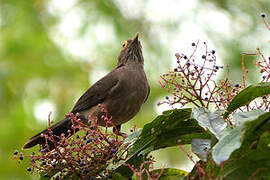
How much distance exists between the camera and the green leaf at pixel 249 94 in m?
2.06

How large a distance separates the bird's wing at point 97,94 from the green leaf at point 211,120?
3135mm

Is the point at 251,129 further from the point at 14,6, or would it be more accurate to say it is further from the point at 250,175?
the point at 14,6

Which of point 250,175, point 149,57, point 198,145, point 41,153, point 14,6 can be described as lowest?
point 250,175

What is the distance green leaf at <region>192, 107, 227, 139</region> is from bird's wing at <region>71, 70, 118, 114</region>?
10.3 feet

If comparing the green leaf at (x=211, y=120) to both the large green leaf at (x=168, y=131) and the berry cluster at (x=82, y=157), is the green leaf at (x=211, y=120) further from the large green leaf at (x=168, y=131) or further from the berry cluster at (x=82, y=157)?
the berry cluster at (x=82, y=157)

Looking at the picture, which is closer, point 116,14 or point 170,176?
point 170,176

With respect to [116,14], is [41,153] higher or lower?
lower

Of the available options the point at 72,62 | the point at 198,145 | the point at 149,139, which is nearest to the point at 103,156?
the point at 149,139

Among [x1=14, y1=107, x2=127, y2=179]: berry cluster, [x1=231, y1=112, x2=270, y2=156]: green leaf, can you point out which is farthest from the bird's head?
[x1=231, y1=112, x2=270, y2=156]: green leaf

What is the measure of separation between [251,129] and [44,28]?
22.3 ft

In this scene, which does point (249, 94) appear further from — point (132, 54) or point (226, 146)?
point (132, 54)

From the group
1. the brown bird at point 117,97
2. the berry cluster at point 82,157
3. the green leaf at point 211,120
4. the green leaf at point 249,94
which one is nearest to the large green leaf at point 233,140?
the green leaf at point 211,120

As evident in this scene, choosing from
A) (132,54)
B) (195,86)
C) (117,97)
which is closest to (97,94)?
(117,97)

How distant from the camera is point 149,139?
232 cm
